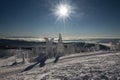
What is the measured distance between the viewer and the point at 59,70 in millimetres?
16359

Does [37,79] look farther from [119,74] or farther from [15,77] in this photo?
[119,74]

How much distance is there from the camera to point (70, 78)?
45.4ft

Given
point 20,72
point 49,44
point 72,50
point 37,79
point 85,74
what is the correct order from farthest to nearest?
1. point 72,50
2. point 49,44
3. point 20,72
4. point 85,74
5. point 37,79

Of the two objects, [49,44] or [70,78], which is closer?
[70,78]

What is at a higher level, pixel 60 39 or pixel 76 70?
pixel 60 39

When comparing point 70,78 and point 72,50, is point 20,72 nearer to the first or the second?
A: point 70,78

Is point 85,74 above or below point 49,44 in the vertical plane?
below

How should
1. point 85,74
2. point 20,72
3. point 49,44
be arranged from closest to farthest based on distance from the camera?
1. point 85,74
2. point 20,72
3. point 49,44

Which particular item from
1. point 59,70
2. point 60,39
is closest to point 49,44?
point 60,39

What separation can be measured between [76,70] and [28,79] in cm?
485

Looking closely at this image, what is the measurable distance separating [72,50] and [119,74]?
1819 cm

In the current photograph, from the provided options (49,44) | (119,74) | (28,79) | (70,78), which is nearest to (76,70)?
(70,78)

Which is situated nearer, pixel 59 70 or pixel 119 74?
pixel 119 74

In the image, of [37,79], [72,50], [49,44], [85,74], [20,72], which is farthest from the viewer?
[72,50]
